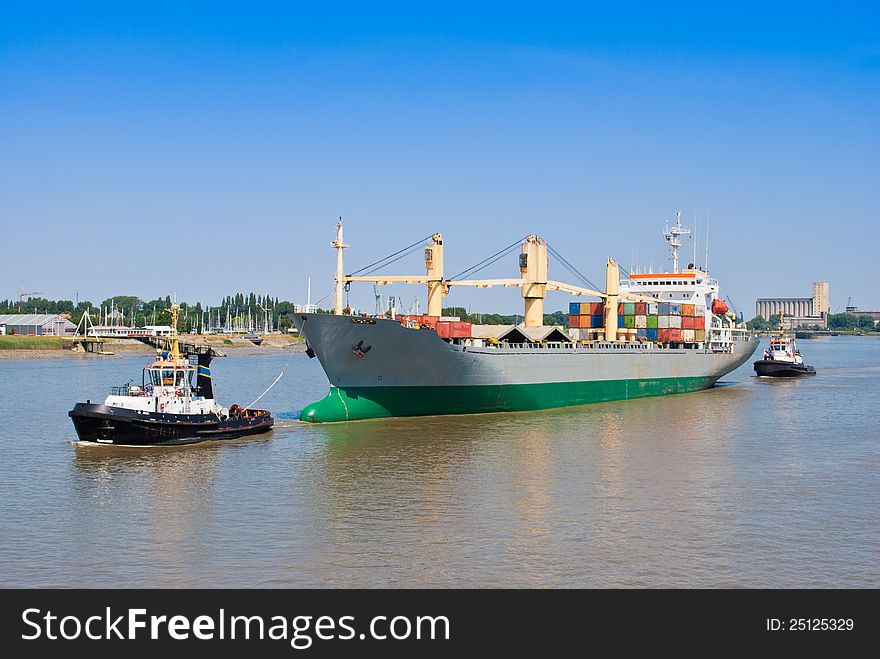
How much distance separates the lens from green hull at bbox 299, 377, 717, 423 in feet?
115

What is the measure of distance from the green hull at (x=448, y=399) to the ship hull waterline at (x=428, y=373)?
0.04m

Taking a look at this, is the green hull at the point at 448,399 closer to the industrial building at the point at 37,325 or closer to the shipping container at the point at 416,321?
the shipping container at the point at 416,321

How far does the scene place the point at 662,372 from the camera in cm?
5150

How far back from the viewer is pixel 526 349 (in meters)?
40.7

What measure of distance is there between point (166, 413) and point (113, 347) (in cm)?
8889

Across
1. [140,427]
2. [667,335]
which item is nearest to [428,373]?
[140,427]

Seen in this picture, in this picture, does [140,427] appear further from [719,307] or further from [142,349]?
[142,349]

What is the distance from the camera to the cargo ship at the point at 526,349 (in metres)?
34.4

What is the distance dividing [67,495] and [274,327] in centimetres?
15172

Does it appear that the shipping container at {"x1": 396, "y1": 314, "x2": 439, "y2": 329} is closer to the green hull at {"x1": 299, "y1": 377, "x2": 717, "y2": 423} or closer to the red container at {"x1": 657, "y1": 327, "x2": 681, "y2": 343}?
the green hull at {"x1": 299, "y1": 377, "x2": 717, "y2": 423}

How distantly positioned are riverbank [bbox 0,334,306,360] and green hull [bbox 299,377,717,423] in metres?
49.4

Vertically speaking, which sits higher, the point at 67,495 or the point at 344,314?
the point at 344,314
